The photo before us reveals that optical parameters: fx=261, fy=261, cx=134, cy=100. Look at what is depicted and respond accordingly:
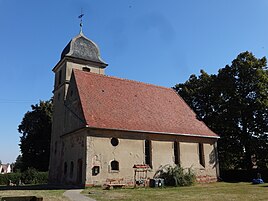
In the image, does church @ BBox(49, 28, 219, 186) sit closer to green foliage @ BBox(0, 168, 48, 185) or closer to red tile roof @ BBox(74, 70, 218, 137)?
red tile roof @ BBox(74, 70, 218, 137)

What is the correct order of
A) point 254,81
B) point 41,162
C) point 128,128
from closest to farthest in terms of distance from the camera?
1. point 128,128
2. point 254,81
3. point 41,162

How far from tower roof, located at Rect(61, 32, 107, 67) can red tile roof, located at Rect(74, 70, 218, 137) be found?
4.04m

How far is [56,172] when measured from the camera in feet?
86.1

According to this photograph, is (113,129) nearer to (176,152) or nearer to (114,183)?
(114,183)

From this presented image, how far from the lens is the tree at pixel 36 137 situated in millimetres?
40684

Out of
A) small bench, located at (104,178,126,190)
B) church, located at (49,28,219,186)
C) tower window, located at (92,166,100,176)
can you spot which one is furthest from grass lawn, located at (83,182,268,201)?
church, located at (49,28,219,186)

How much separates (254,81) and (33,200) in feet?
95.0

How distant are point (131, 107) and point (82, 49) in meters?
9.98

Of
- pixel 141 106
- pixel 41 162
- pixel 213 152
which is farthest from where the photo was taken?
pixel 41 162

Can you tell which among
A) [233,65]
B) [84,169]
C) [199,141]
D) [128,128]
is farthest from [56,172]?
[233,65]

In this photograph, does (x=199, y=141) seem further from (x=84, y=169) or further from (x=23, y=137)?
(x=23, y=137)

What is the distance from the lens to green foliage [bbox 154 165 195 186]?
22.6 m

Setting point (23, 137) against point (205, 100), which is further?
point (23, 137)

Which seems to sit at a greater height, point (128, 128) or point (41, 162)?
point (128, 128)
